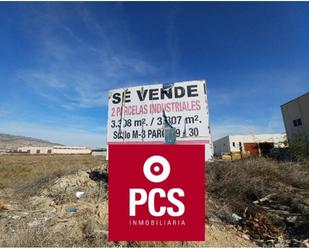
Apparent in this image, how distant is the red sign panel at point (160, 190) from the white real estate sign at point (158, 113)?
10.9ft

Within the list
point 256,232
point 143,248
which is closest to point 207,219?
point 256,232

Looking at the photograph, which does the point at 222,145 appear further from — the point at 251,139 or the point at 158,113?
the point at 158,113

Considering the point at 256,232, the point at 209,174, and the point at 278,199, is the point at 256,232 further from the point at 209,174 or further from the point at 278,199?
the point at 209,174

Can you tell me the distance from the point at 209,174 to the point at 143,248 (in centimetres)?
425

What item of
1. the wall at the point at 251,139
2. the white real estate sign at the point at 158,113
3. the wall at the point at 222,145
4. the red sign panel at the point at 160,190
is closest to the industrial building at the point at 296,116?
the white real estate sign at the point at 158,113

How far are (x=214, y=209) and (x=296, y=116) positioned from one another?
63.3 ft

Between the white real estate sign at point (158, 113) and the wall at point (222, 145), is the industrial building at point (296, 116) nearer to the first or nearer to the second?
the white real estate sign at point (158, 113)

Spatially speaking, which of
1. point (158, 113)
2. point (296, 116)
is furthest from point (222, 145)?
point (158, 113)

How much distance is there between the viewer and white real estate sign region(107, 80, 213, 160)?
19.3 ft

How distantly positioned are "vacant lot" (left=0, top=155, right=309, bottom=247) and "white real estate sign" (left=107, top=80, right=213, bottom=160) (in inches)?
54.4

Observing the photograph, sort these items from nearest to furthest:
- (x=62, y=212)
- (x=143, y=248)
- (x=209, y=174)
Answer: (x=143, y=248) < (x=62, y=212) < (x=209, y=174)

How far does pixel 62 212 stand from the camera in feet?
19.6

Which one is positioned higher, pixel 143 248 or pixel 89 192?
pixel 89 192

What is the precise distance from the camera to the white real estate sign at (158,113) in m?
5.89
